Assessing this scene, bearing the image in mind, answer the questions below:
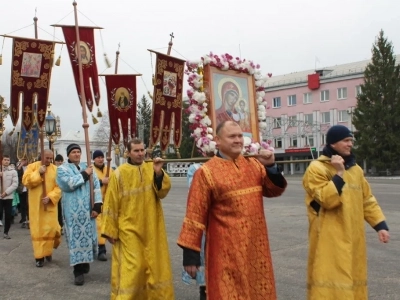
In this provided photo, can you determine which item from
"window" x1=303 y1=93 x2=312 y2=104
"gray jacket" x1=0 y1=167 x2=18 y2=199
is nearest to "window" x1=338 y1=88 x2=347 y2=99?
"window" x1=303 y1=93 x2=312 y2=104

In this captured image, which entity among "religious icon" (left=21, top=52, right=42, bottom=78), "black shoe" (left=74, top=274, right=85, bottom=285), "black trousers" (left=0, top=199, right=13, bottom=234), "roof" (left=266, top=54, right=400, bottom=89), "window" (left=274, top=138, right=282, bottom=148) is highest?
"roof" (left=266, top=54, right=400, bottom=89)

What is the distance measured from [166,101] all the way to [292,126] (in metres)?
51.8

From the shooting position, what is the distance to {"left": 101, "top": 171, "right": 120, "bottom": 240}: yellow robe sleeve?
20.6ft

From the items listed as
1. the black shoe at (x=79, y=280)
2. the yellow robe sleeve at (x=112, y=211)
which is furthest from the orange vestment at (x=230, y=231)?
the black shoe at (x=79, y=280)

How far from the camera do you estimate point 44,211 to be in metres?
9.57

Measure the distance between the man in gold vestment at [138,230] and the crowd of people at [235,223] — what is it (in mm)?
10

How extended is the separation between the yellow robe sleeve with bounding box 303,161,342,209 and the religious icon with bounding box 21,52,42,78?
461 cm

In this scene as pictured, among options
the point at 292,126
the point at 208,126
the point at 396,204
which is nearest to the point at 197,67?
the point at 208,126

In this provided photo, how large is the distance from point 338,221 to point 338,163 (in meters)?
0.51

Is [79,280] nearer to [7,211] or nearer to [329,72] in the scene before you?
[7,211]

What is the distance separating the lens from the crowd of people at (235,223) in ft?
15.3

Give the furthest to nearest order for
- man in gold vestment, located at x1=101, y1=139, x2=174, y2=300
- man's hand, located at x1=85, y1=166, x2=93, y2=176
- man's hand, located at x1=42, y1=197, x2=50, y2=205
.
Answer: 1. man's hand, located at x1=42, y1=197, x2=50, y2=205
2. man's hand, located at x1=85, y1=166, x2=93, y2=176
3. man in gold vestment, located at x1=101, y1=139, x2=174, y2=300

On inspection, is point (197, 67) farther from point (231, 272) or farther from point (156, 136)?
point (231, 272)

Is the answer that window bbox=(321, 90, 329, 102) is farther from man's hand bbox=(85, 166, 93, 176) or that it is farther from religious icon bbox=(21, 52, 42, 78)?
man's hand bbox=(85, 166, 93, 176)
